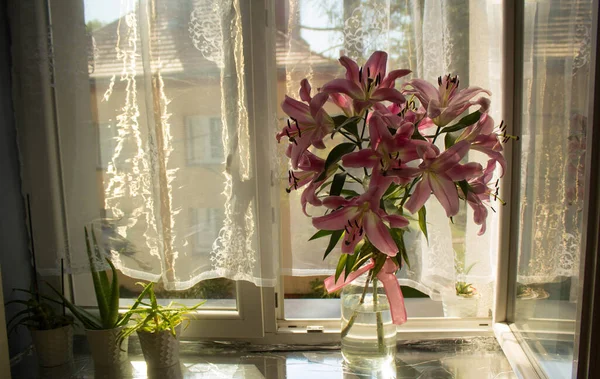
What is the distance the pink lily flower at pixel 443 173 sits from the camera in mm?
969

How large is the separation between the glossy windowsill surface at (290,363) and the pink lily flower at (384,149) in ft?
2.21

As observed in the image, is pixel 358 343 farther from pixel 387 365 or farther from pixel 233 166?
pixel 233 166

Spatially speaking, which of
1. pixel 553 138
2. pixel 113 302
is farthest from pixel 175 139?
pixel 553 138

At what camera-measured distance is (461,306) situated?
1621 mm

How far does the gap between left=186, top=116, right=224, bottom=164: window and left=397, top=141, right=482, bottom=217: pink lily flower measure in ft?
2.04

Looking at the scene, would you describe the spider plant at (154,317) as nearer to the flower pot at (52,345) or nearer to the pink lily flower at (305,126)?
the flower pot at (52,345)

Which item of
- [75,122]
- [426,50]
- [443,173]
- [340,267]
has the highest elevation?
[426,50]

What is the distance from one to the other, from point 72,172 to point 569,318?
126 centimetres

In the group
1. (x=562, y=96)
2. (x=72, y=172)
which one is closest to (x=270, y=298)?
(x=72, y=172)

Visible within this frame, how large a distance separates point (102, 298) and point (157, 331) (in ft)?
0.60

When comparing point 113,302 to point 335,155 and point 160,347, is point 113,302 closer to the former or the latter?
point 160,347

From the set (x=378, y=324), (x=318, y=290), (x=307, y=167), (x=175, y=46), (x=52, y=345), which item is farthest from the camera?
(x=318, y=290)

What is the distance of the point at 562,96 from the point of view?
1075 millimetres

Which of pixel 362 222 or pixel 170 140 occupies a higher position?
pixel 170 140
